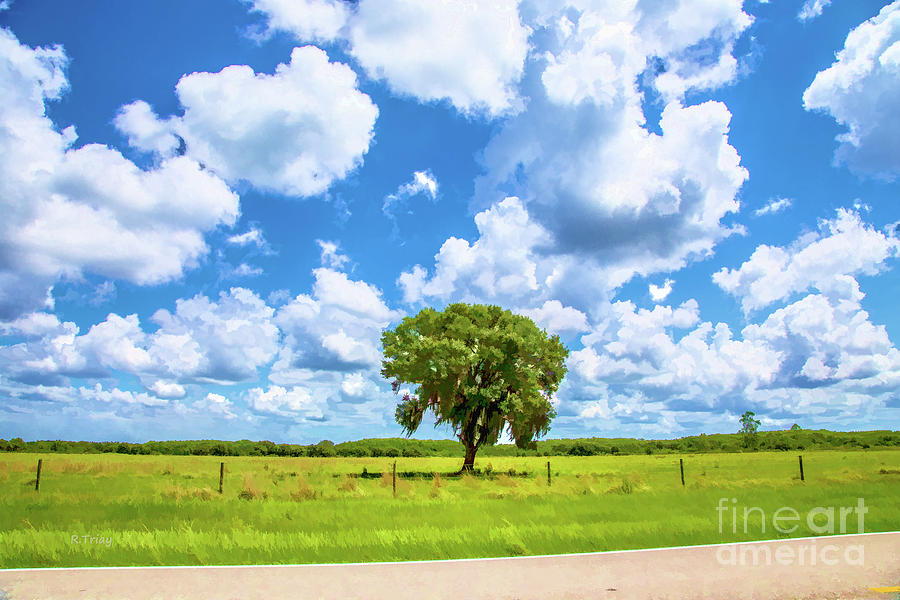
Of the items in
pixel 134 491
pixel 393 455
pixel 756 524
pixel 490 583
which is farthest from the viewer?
pixel 393 455

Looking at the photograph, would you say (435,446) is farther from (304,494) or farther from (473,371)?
(304,494)

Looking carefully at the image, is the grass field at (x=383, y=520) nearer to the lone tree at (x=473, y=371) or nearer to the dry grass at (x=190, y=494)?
the dry grass at (x=190, y=494)

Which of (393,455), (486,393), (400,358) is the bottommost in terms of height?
(393,455)

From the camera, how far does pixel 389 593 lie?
25.7 ft

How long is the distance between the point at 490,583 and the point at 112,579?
18.6 ft

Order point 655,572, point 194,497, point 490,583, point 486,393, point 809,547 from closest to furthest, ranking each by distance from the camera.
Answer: point 490,583, point 655,572, point 809,547, point 194,497, point 486,393

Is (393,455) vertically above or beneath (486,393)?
beneath

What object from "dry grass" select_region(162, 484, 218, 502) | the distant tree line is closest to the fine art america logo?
→ "dry grass" select_region(162, 484, 218, 502)

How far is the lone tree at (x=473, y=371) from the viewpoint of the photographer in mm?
39156

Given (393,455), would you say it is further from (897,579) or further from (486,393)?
(897,579)

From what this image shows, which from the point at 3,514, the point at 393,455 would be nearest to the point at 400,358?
the point at 3,514

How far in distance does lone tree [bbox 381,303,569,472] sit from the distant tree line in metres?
42.2

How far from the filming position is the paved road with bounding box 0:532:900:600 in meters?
7.81

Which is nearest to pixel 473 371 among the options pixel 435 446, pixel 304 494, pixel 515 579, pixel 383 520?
pixel 304 494
